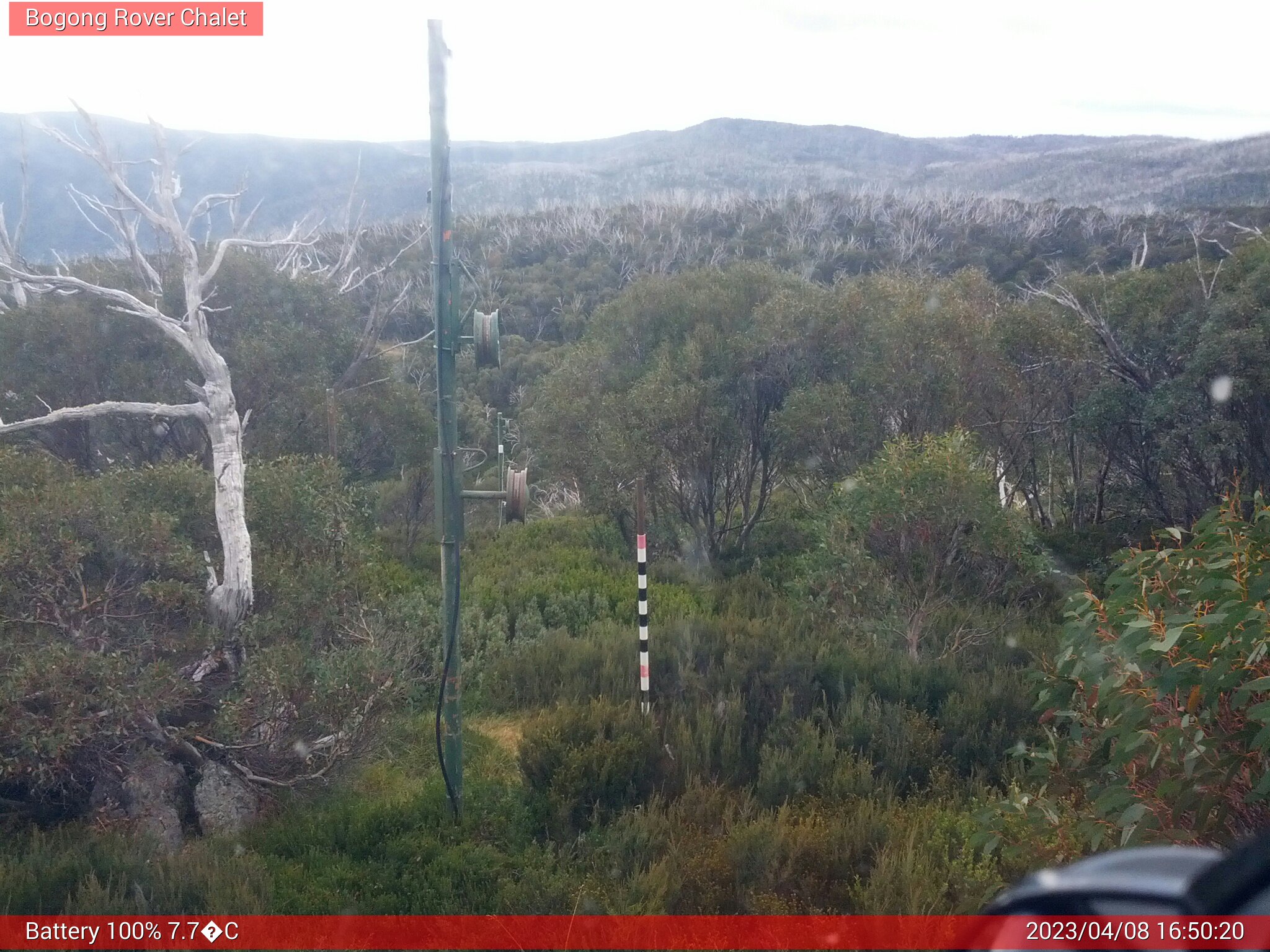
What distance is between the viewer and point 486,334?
5.69m

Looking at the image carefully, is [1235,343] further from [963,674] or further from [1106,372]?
[963,674]

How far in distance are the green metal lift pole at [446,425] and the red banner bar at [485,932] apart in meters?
1.32

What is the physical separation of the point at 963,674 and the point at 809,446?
6.22 metres

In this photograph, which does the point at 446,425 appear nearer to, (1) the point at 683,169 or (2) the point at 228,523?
(2) the point at 228,523

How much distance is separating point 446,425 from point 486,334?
0.64 metres

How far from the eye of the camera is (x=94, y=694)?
551 centimetres

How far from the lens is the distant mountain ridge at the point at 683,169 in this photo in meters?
45.3

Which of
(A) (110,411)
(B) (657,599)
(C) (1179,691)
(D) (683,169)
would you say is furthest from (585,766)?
(D) (683,169)

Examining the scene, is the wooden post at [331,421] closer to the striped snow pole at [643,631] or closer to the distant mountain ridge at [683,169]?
the striped snow pole at [643,631]

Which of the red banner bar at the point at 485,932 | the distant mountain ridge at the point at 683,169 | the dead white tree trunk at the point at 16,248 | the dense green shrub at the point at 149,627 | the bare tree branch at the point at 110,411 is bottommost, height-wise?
the red banner bar at the point at 485,932

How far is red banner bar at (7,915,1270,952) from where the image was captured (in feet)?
13.4

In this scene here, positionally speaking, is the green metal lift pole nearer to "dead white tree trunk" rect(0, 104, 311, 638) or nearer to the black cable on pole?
the black cable on pole

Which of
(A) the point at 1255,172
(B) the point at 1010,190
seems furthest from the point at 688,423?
(B) the point at 1010,190

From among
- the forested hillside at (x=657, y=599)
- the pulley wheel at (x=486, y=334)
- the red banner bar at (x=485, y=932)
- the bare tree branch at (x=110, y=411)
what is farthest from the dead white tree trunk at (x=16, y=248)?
the red banner bar at (x=485, y=932)
